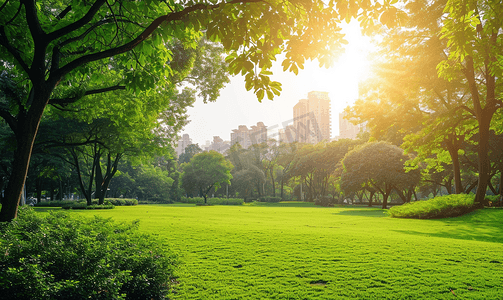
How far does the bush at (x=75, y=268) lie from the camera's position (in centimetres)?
279

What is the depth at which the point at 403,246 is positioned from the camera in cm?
702

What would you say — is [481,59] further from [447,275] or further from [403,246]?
[447,275]

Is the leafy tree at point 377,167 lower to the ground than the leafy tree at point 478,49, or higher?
lower

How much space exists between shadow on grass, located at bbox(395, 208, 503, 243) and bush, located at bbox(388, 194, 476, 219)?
0.47 metres

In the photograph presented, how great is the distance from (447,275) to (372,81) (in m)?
16.9

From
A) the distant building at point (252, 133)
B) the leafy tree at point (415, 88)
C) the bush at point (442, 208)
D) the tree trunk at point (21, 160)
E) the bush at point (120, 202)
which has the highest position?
the distant building at point (252, 133)

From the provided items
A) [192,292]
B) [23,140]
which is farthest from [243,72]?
[23,140]

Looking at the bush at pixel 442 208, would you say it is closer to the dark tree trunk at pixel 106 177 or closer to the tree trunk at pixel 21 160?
the tree trunk at pixel 21 160

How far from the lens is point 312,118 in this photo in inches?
3932

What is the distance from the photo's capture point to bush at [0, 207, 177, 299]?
279 centimetres

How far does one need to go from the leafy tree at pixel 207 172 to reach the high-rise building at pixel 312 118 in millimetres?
54121

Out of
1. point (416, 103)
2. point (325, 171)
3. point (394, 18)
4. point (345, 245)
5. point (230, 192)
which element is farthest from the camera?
point (230, 192)

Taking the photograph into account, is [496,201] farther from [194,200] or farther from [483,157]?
[194,200]

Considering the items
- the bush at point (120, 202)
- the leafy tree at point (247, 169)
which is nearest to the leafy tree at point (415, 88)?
the bush at point (120, 202)
